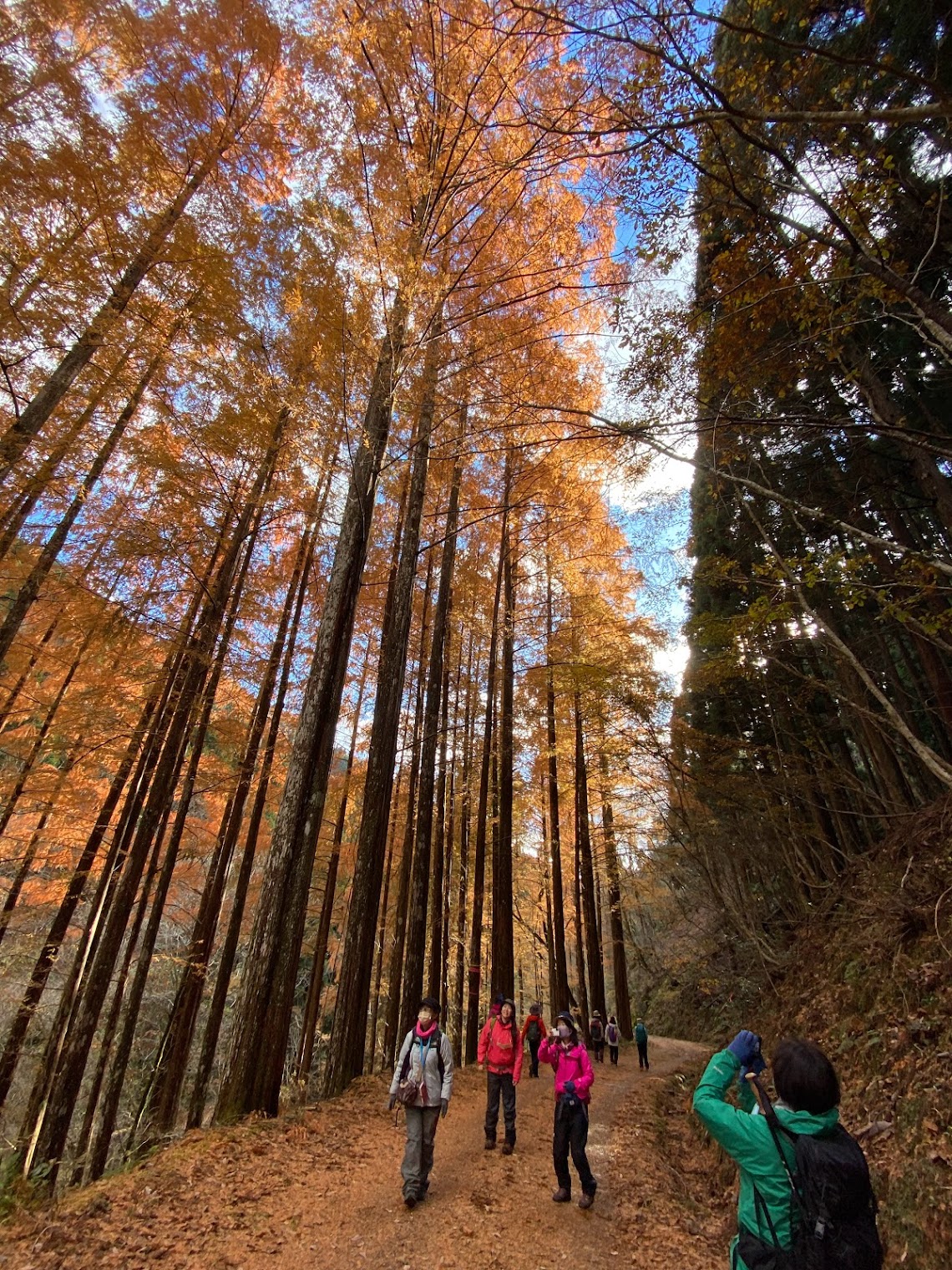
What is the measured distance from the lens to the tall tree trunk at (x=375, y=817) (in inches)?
257

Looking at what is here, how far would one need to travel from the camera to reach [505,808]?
10.6 m

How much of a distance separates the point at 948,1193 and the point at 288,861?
18.2ft

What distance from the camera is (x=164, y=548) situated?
6.75m

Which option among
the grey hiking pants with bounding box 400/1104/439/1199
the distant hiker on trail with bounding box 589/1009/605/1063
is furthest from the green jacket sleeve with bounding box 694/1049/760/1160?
the distant hiker on trail with bounding box 589/1009/605/1063

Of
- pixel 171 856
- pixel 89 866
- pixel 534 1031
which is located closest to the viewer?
pixel 171 856

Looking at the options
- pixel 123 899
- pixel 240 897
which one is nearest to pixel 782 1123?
pixel 123 899

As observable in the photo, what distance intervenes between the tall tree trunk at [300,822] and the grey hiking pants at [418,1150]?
1.38 m

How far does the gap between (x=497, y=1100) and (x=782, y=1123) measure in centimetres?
487

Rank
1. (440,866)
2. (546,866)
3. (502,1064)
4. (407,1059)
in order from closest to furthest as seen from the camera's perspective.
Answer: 1. (407,1059)
2. (502,1064)
3. (440,866)
4. (546,866)

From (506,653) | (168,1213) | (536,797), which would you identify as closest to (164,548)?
(168,1213)

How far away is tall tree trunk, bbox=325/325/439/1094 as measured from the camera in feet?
21.4

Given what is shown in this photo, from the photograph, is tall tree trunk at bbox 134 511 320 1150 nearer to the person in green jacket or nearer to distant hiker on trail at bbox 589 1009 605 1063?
the person in green jacket

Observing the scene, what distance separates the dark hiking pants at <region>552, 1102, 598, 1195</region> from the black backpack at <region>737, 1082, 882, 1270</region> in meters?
3.25

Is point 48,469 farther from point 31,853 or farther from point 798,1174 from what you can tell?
point 798,1174
